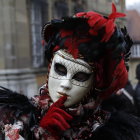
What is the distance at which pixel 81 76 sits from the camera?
1727mm

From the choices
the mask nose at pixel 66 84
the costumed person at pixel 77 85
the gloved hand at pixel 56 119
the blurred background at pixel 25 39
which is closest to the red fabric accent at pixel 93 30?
the costumed person at pixel 77 85

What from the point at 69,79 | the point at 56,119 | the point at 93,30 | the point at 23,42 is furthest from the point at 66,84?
the point at 23,42

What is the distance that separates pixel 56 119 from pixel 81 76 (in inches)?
9.0

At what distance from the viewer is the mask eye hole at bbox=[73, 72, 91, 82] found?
5.64 feet

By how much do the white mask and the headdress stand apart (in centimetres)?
3

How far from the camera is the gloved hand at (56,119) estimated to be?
163cm

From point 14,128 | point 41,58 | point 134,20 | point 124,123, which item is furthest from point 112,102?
point 134,20

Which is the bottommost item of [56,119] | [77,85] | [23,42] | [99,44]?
[23,42]

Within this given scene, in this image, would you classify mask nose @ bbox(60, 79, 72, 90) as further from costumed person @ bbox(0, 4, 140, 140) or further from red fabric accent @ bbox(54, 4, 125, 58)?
red fabric accent @ bbox(54, 4, 125, 58)

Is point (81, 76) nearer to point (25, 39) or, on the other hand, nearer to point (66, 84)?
point (66, 84)

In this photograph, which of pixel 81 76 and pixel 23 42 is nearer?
pixel 81 76

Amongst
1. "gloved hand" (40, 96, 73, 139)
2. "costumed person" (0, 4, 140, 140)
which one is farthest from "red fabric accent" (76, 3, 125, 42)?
"gloved hand" (40, 96, 73, 139)

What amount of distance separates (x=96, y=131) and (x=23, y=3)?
6.24 meters

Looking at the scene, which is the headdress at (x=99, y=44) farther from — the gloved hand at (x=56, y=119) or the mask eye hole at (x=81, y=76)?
the gloved hand at (x=56, y=119)
